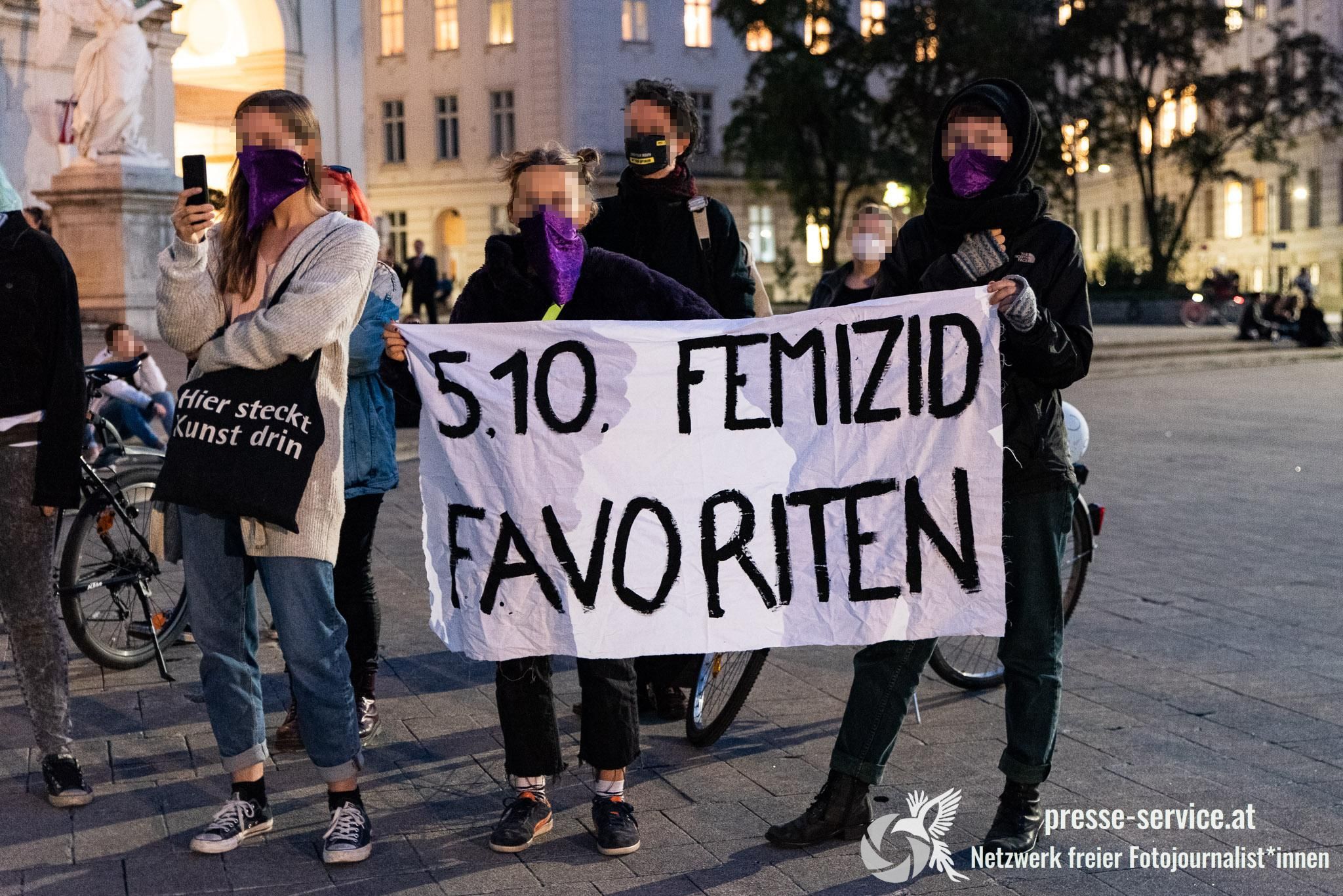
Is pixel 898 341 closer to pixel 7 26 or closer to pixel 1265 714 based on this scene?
pixel 1265 714

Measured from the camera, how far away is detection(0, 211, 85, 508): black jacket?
4707 millimetres

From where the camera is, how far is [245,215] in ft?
14.4

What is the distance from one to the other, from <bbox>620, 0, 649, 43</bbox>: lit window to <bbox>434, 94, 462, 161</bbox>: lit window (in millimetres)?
6447

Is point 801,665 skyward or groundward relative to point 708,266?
groundward

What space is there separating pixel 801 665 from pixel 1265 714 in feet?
6.00

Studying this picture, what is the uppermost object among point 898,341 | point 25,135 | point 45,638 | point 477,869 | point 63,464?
point 25,135

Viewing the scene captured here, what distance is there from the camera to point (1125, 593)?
8.04 meters

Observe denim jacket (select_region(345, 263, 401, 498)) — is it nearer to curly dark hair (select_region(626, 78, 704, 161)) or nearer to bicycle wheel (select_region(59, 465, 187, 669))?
curly dark hair (select_region(626, 78, 704, 161))

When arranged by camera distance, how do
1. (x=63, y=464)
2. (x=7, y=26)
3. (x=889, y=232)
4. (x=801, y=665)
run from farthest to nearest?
(x=7, y=26)
(x=889, y=232)
(x=801, y=665)
(x=63, y=464)

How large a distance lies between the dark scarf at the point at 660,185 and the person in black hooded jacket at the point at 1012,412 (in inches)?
41.9

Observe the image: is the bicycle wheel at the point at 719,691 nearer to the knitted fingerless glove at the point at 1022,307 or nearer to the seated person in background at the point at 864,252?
the knitted fingerless glove at the point at 1022,307

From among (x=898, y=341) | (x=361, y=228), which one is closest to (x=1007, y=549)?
(x=898, y=341)

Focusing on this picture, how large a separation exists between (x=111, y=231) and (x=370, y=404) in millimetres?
14749

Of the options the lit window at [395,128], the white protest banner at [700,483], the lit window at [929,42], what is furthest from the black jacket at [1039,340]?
the lit window at [395,128]
